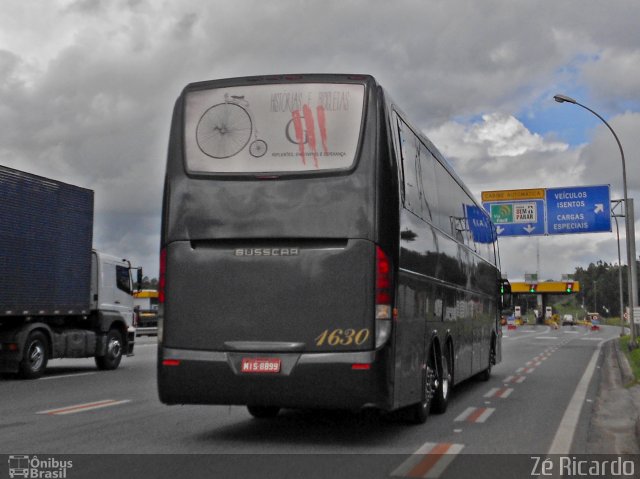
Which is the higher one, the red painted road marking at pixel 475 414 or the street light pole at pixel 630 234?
the street light pole at pixel 630 234

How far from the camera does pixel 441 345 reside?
35.9 ft

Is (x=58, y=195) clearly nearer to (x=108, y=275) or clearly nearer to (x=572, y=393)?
(x=108, y=275)

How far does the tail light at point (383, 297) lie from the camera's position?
26.5ft

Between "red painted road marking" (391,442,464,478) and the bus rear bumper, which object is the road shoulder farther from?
the bus rear bumper

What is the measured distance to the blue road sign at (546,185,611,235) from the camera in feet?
115

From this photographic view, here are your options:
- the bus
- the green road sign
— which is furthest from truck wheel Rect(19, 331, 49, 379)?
the green road sign

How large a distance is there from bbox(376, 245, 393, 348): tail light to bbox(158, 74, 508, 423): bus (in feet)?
0.04

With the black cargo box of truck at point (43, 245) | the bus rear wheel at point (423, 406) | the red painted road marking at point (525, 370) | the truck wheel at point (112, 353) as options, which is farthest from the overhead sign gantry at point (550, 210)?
the bus rear wheel at point (423, 406)

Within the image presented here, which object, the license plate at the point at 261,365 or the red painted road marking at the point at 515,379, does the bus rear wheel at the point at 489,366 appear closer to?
the red painted road marking at the point at 515,379

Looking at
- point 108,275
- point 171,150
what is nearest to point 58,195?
point 108,275

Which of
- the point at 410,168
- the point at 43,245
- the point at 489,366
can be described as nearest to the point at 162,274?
the point at 410,168

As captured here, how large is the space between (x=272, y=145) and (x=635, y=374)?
12831 mm

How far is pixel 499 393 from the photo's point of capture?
14484 millimetres

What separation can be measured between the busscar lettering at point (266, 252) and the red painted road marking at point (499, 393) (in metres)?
6.79
